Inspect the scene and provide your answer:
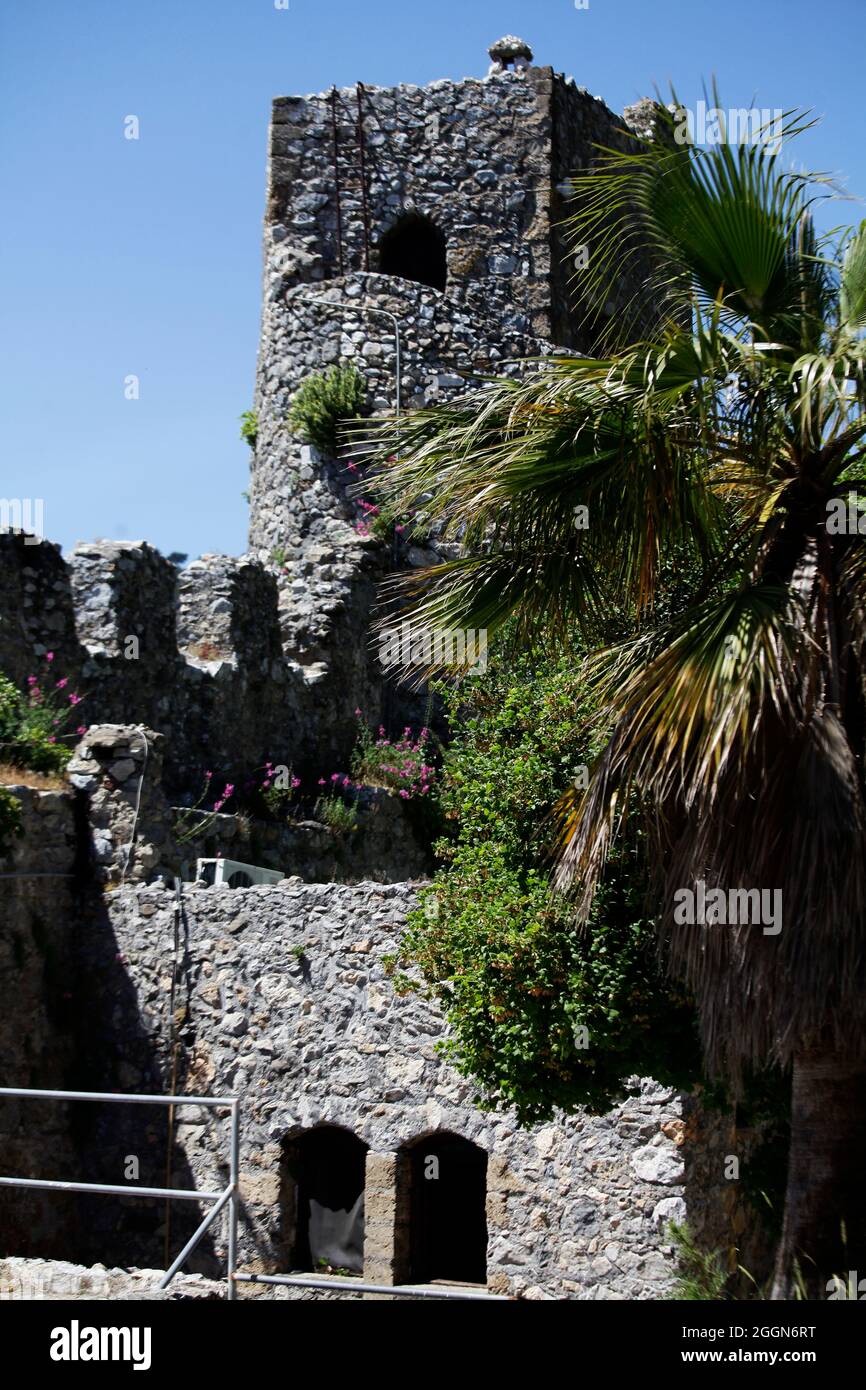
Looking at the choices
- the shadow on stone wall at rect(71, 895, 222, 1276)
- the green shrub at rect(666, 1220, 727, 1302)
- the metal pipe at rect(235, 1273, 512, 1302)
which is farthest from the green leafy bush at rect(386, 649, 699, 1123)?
the shadow on stone wall at rect(71, 895, 222, 1276)

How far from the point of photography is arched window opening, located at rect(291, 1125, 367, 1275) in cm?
1246

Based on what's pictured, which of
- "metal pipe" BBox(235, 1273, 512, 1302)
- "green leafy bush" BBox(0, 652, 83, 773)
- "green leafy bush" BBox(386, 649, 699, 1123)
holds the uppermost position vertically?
"green leafy bush" BBox(0, 652, 83, 773)

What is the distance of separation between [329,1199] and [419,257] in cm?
1740

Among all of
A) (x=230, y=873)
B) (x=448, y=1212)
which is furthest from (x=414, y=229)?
(x=448, y=1212)

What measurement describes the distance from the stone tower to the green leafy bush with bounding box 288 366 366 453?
467 millimetres

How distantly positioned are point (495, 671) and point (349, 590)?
6207mm

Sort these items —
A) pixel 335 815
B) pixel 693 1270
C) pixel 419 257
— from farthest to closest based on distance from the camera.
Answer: pixel 419 257 < pixel 335 815 < pixel 693 1270

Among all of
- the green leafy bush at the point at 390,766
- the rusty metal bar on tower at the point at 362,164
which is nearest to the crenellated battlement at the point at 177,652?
the green leafy bush at the point at 390,766

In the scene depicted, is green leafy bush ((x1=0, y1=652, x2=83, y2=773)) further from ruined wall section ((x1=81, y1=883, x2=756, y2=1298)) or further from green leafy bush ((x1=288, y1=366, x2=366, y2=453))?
green leafy bush ((x1=288, y1=366, x2=366, y2=453))

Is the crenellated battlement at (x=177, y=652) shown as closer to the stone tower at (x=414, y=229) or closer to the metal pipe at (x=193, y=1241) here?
the stone tower at (x=414, y=229)

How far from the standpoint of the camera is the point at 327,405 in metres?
22.0

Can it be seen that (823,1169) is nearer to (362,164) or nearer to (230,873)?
(230,873)

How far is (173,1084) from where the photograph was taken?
42.8 ft
